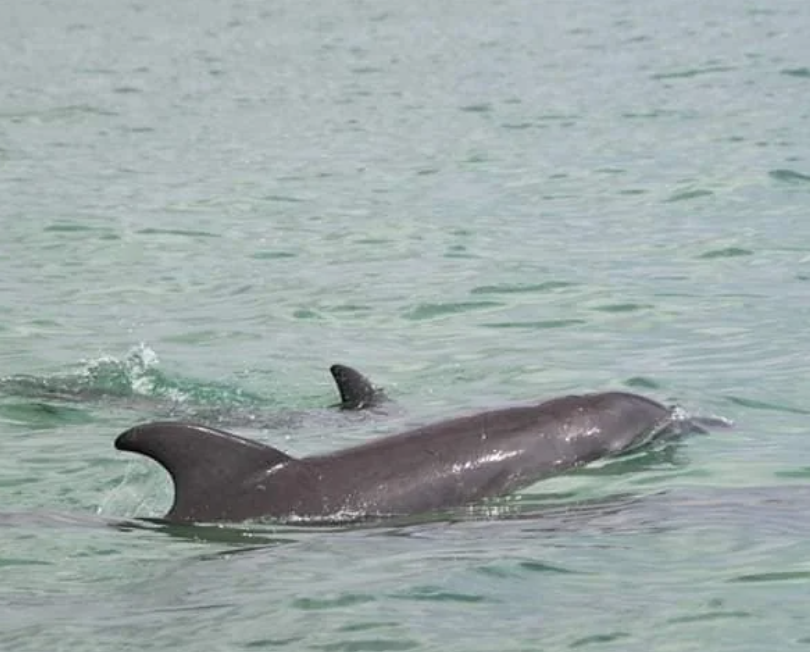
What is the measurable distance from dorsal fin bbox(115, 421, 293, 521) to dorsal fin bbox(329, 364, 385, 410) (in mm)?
2297

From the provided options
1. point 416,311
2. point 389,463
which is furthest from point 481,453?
point 416,311

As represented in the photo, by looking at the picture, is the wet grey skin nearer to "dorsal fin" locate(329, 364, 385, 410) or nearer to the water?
the water

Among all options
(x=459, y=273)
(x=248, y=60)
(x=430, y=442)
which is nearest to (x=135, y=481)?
(x=430, y=442)

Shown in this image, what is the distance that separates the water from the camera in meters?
7.59

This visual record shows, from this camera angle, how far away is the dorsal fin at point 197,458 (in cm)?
827

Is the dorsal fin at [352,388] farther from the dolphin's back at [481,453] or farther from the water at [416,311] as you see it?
the dolphin's back at [481,453]

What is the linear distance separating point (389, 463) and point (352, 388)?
2069 mm

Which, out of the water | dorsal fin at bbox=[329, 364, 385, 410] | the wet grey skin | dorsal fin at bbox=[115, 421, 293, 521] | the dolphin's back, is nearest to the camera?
the water

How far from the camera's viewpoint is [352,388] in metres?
10.9

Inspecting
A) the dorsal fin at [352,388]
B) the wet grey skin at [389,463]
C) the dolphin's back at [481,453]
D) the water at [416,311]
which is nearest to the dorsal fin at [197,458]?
the wet grey skin at [389,463]

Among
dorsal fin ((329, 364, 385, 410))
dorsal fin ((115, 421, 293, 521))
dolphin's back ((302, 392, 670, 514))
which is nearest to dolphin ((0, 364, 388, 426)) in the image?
dorsal fin ((329, 364, 385, 410))

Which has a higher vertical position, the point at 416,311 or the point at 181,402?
Answer: the point at 416,311

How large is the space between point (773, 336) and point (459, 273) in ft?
10.0

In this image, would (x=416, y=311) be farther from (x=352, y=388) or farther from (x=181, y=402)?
(x=352, y=388)
